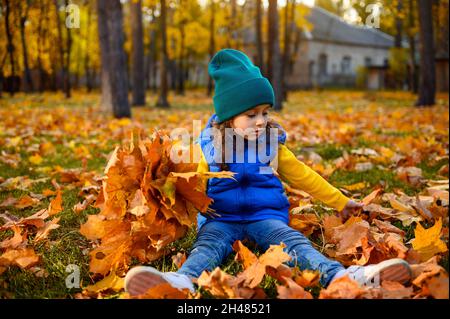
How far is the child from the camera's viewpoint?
246 cm

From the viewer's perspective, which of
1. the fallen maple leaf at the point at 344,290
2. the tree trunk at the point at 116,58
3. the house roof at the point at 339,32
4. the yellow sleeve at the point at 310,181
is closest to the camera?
the fallen maple leaf at the point at 344,290

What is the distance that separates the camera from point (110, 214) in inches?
88.6

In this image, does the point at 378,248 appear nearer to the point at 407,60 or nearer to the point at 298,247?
the point at 298,247

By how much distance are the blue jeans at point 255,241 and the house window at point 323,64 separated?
42322mm

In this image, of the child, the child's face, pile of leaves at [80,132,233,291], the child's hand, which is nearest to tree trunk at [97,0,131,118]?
the child

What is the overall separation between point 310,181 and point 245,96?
24.4 inches

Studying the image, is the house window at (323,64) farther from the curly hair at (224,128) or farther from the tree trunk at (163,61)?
the curly hair at (224,128)

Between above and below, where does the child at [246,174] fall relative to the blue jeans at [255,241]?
above

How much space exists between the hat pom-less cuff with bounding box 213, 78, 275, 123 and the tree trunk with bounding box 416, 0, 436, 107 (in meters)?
11.5

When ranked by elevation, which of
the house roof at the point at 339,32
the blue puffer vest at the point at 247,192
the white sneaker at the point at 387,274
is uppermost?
the house roof at the point at 339,32

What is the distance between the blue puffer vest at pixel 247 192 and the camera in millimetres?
2576

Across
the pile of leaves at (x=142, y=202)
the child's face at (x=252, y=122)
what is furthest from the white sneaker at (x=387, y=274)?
the child's face at (x=252, y=122)

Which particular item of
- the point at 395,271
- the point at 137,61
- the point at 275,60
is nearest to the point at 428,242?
the point at 395,271
